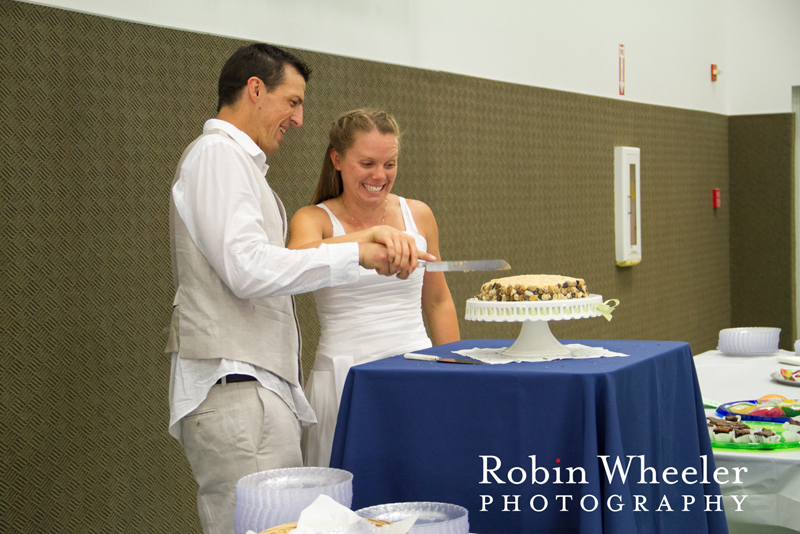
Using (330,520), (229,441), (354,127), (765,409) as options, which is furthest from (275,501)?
(765,409)

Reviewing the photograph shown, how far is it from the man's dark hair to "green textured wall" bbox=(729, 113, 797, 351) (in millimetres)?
6288

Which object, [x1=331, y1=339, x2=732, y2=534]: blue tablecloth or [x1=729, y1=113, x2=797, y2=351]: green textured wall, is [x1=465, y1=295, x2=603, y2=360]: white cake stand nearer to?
[x1=331, y1=339, x2=732, y2=534]: blue tablecloth

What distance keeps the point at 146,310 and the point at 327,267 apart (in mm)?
1317

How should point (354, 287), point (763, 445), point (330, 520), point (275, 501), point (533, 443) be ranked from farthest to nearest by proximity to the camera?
point (354, 287), point (763, 445), point (533, 443), point (275, 501), point (330, 520)

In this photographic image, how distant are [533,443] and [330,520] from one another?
0.55m

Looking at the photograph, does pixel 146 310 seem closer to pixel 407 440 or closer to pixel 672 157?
pixel 407 440

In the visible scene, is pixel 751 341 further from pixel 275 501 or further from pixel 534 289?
pixel 275 501

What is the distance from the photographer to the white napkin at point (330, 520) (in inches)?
47.6

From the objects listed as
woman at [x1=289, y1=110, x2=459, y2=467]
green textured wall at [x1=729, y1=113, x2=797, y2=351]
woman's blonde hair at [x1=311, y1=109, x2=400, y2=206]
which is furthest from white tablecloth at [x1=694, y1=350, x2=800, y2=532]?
green textured wall at [x1=729, y1=113, x2=797, y2=351]

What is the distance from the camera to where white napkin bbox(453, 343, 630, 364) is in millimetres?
1777

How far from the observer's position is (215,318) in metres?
1.76

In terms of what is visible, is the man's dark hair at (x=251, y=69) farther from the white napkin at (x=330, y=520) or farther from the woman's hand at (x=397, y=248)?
the white napkin at (x=330, y=520)

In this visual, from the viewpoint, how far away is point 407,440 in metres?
1.76

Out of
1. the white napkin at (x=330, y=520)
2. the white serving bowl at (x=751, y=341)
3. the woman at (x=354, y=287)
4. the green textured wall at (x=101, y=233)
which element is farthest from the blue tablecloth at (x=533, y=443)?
the white serving bowl at (x=751, y=341)
